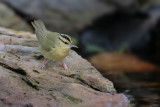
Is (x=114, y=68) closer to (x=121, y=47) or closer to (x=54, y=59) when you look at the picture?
(x=121, y=47)

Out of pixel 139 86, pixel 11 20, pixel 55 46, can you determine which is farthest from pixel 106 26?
pixel 55 46

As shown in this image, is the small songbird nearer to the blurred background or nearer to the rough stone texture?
the rough stone texture

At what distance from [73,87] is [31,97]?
67 centimetres

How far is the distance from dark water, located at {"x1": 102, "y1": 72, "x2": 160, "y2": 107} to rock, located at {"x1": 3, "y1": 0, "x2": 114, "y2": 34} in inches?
150

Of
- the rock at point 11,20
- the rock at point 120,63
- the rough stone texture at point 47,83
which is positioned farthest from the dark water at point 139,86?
the rock at point 11,20

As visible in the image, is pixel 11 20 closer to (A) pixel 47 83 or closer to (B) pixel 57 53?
(B) pixel 57 53

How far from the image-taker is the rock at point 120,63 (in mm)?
11758

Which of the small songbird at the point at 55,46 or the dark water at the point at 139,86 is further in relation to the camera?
the dark water at the point at 139,86

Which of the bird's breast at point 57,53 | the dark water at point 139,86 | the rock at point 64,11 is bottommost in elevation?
the bird's breast at point 57,53

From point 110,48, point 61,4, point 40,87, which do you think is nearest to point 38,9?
point 61,4

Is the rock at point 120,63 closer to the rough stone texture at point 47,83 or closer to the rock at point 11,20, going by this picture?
the rock at point 11,20

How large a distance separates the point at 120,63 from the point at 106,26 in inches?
118

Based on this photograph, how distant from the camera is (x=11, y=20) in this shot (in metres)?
12.8

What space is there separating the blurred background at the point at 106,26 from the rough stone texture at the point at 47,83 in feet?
17.7
